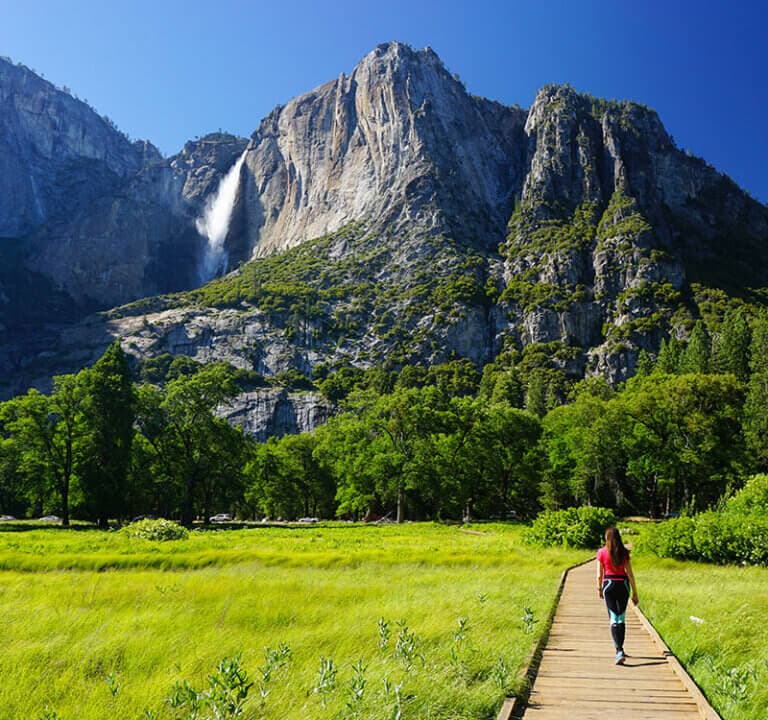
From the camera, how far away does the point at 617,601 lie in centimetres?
969

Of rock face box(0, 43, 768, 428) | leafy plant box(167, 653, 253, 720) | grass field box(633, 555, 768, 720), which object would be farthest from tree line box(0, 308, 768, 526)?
rock face box(0, 43, 768, 428)

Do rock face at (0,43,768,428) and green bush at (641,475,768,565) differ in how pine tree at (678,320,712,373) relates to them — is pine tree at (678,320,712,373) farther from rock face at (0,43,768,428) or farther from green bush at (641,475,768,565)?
green bush at (641,475,768,565)

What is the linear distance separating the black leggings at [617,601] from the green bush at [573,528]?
74.8ft

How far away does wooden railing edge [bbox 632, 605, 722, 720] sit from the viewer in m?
6.50

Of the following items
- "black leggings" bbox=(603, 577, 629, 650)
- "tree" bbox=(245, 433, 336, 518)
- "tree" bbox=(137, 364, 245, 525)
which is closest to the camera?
"black leggings" bbox=(603, 577, 629, 650)

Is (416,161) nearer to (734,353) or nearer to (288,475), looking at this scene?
(734,353)

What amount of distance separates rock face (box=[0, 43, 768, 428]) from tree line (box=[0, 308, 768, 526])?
54.5 meters

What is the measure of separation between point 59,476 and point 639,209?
527 ft

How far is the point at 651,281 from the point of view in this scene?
134 metres

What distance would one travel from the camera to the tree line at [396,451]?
49.3m

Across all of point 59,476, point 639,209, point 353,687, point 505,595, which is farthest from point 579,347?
point 353,687

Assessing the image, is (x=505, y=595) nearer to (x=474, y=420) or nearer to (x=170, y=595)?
(x=170, y=595)

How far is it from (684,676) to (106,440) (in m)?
50.0

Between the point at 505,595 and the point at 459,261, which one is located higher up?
the point at 459,261
